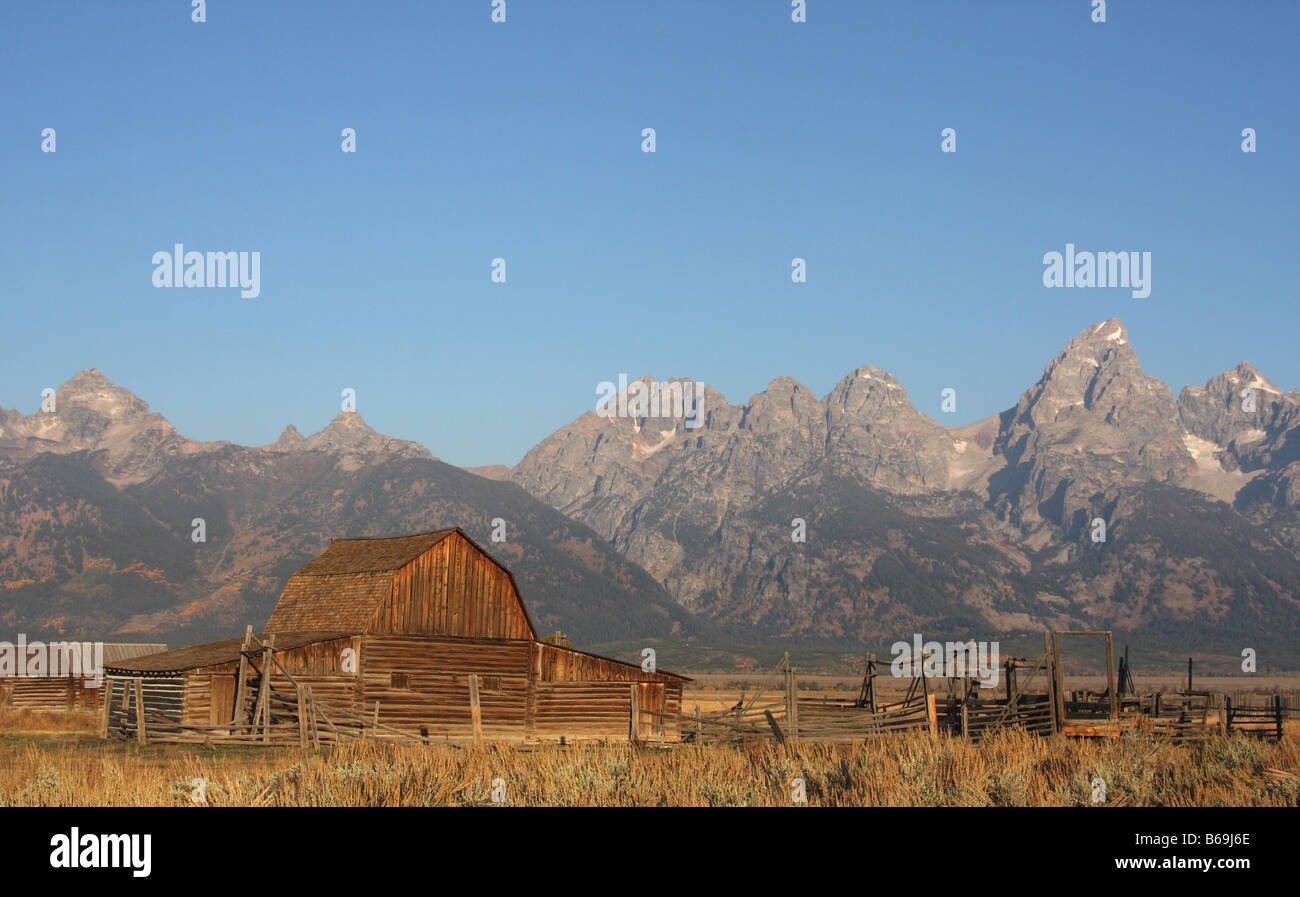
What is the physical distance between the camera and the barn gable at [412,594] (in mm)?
39625

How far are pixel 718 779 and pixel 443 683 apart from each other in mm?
24480

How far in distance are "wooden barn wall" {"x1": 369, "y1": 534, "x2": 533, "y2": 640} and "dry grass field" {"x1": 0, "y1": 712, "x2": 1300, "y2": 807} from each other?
57.2 ft

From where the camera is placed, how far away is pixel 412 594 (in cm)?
4009

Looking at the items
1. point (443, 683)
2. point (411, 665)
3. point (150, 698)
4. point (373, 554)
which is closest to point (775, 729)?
point (443, 683)

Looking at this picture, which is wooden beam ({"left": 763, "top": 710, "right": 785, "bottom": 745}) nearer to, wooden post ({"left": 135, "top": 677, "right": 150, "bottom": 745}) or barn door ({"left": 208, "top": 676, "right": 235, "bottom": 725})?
wooden post ({"left": 135, "top": 677, "right": 150, "bottom": 745})

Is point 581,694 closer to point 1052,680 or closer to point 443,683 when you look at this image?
point 443,683

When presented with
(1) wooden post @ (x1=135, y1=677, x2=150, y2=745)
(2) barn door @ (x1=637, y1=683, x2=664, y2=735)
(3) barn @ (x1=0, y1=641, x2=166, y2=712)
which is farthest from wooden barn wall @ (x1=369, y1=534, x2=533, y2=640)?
(3) barn @ (x1=0, y1=641, x2=166, y2=712)

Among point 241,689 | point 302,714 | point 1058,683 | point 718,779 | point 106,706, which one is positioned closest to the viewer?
point 718,779

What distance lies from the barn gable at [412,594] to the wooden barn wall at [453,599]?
0.03m

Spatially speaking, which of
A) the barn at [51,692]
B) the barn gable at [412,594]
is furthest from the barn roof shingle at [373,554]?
the barn at [51,692]

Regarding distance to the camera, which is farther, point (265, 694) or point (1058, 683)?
point (1058, 683)

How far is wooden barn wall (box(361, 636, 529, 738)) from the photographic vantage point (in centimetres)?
3862
